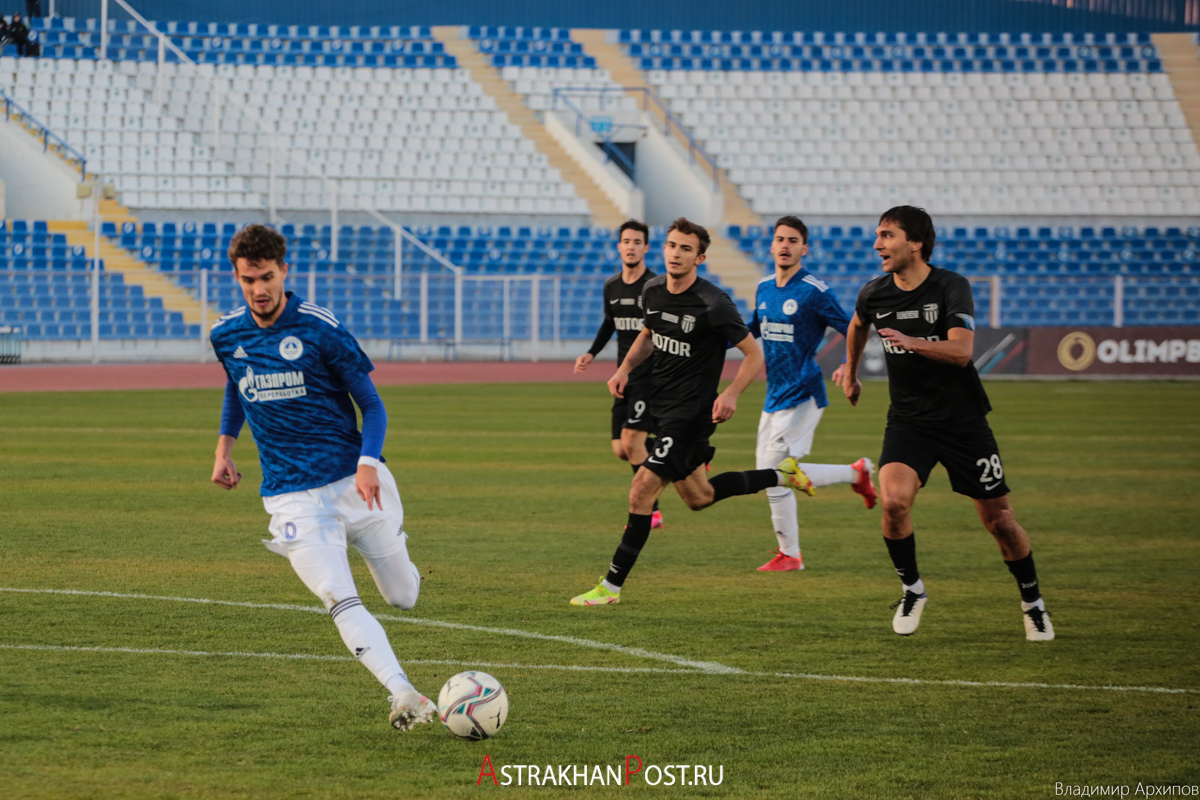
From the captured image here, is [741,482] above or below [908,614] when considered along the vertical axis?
above

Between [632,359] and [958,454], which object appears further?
[632,359]

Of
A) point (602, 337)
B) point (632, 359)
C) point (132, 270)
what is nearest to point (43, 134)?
point (132, 270)

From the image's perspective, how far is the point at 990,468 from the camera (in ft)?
22.1

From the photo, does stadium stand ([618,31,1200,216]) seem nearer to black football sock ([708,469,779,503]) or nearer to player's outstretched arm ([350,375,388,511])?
black football sock ([708,469,779,503])

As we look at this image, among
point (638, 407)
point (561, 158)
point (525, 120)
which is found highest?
point (525, 120)

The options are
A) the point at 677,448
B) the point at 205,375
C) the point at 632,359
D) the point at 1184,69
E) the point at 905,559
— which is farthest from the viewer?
the point at 1184,69

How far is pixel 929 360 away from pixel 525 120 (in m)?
33.5

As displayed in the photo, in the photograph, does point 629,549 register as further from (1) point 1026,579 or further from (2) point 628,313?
(2) point 628,313

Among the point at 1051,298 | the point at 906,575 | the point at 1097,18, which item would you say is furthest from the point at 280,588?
the point at 1097,18

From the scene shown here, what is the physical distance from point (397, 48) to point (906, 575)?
3549cm

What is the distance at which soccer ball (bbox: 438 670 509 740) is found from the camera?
4.90m

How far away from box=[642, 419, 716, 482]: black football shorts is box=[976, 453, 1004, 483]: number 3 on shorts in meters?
1.55

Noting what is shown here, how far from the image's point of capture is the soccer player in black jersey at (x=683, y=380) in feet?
25.2

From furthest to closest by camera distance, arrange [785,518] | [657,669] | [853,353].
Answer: [785,518] → [853,353] → [657,669]
